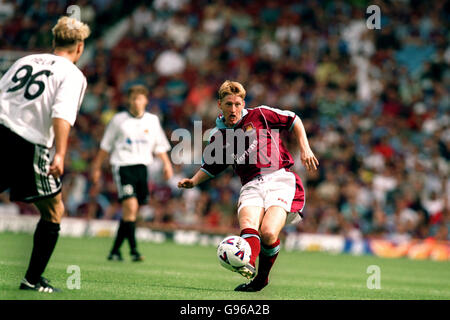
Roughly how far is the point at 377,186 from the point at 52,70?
1430 centimetres

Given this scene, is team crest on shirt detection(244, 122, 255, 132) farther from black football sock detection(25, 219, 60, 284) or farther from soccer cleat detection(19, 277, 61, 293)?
soccer cleat detection(19, 277, 61, 293)

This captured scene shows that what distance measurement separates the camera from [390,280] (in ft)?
33.9

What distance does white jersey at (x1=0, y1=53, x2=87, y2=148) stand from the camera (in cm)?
567

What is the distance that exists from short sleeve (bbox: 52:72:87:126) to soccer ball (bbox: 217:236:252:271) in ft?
5.81

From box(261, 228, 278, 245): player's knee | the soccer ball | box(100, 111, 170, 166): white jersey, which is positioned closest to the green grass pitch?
the soccer ball

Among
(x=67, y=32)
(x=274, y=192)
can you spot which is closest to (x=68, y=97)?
(x=67, y=32)

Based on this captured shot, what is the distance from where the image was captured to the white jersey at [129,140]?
37.1 feet

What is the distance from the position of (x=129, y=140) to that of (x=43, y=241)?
5509mm

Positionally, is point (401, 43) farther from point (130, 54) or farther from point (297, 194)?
point (297, 194)

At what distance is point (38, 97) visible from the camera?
5.68 m

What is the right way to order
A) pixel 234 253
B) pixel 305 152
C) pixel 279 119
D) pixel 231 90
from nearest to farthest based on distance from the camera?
pixel 234 253
pixel 305 152
pixel 231 90
pixel 279 119

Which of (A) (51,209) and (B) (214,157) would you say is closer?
(A) (51,209)

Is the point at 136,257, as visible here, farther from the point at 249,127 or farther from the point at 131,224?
the point at 249,127

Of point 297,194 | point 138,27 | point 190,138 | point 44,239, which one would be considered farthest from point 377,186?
point 44,239
